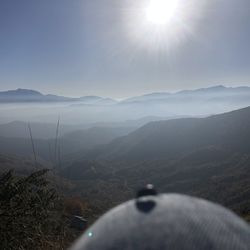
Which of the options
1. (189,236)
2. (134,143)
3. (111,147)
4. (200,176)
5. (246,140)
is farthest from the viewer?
(111,147)

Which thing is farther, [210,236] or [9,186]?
[9,186]

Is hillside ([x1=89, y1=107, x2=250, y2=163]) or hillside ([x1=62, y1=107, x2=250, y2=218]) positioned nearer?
hillside ([x1=62, y1=107, x2=250, y2=218])

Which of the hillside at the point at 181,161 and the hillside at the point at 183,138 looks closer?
the hillside at the point at 181,161

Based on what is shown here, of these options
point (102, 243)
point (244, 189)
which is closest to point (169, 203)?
point (102, 243)

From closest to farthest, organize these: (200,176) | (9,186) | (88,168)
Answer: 1. (9,186)
2. (200,176)
3. (88,168)

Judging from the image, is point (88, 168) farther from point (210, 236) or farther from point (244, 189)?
point (210, 236)

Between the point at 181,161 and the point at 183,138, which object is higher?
the point at 183,138

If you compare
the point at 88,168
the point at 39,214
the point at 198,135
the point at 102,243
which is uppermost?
the point at 102,243

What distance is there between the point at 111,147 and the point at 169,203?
19181 centimetres

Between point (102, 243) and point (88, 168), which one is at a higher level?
point (102, 243)

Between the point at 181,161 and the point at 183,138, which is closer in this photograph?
the point at 181,161

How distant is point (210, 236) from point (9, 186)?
377 cm

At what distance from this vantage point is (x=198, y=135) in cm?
15650

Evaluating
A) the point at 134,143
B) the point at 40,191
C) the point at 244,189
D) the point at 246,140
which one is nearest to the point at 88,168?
the point at 134,143
